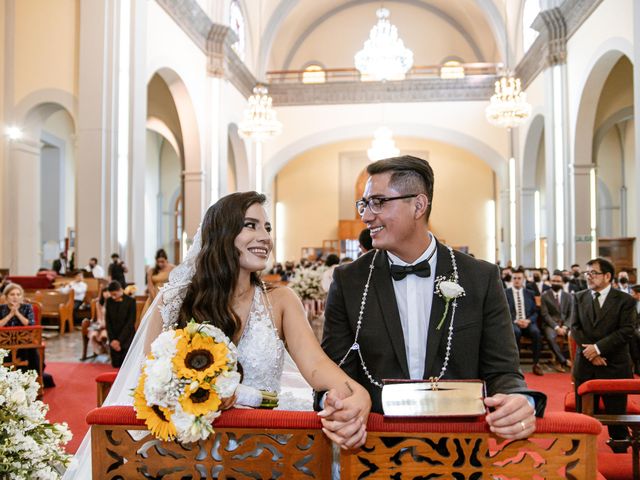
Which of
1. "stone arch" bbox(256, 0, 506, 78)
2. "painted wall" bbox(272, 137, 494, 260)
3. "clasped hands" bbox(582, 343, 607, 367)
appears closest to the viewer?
"clasped hands" bbox(582, 343, 607, 367)

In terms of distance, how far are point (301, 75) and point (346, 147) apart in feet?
13.2

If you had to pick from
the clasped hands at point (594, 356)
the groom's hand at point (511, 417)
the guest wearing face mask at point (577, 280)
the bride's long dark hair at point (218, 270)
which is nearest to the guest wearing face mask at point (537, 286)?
the guest wearing face mask at point (577, 280)

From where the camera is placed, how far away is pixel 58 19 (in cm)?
1205

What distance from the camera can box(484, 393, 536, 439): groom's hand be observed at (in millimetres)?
1778

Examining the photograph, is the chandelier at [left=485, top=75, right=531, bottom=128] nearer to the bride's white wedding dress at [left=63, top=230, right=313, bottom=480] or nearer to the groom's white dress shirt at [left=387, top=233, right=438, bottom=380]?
the bride's white wedding dress at [left=63, top=230, right=313, bottom=480]

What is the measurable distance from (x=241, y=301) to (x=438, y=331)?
1.00m

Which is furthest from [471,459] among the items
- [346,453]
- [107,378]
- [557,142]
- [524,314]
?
[557,142]

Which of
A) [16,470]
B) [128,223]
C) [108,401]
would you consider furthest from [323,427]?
[128,223]

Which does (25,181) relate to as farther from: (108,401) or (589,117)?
(589,117)

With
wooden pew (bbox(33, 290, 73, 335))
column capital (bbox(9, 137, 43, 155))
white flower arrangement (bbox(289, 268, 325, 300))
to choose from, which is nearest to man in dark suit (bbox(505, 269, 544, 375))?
white flower arrangement (bbox(289, 268, 325, 300))

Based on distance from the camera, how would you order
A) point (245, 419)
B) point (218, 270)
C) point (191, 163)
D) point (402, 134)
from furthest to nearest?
point (402, 134) → point (191, 163) → point (218, 270) → point (245, 419)

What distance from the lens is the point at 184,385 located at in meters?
1.90

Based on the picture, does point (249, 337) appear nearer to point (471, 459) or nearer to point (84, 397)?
point (471, 459)

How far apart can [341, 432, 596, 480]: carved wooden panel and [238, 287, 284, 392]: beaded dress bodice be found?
3.28ft
